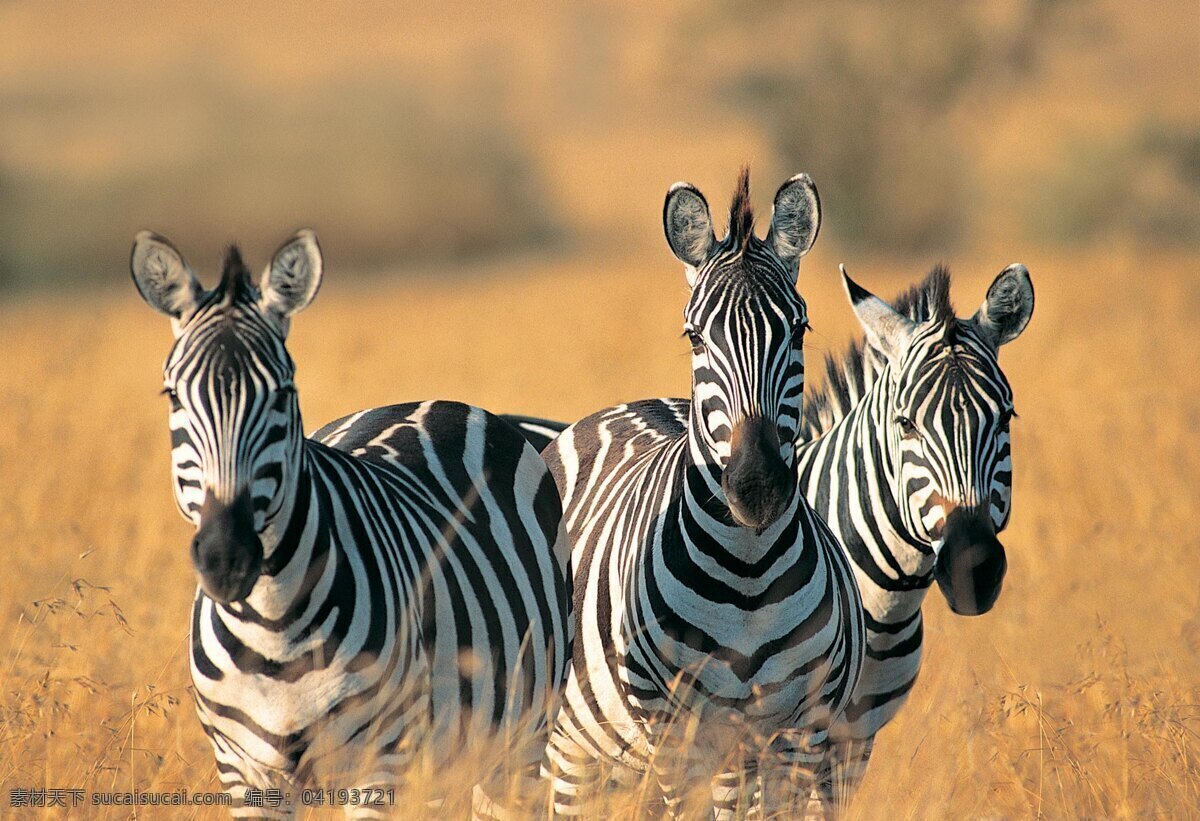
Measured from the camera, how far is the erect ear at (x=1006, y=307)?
5.35 meters

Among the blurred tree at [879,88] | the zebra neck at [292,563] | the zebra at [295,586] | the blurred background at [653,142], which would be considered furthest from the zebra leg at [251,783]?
the blurred tree at [879,88]

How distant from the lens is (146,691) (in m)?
6.77

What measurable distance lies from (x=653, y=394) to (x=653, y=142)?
119 feet

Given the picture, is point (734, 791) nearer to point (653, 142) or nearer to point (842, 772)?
point (842, 772)

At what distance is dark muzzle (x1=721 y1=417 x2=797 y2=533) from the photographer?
4438mm

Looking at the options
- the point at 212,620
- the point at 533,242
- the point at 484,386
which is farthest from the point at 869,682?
the point at 533,242

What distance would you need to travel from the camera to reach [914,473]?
5125 mm

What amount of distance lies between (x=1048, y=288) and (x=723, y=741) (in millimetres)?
15070

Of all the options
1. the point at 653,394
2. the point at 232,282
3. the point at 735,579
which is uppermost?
the point at 653,394

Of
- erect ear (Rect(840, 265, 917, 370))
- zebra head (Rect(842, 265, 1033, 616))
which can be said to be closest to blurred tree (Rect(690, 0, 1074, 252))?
erect ear (Rect(840, 265, 917, 370))

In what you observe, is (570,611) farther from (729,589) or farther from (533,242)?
(533,242)

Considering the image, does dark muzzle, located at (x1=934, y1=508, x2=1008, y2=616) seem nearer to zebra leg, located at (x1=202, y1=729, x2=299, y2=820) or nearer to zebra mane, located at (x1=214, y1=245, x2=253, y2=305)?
zebra leg, located at (x1=202, y1=729, x2=299, y2=820)

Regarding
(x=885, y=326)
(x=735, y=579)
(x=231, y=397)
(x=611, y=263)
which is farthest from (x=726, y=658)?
(x=611, y=263)

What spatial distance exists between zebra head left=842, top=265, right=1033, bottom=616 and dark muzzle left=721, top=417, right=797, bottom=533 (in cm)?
77
